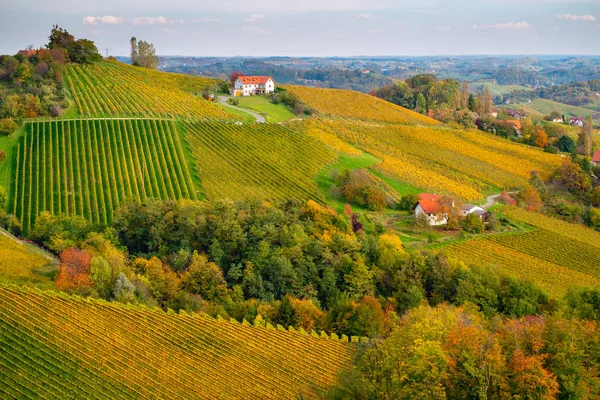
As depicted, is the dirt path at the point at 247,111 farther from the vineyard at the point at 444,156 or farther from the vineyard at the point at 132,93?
the vineyard at the point at 444,156

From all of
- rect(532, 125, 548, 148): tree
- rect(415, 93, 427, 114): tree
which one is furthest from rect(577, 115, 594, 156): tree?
rect(415, 93, 427, 114): tree

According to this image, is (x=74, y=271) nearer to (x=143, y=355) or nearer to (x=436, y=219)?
(x=143, y=355)

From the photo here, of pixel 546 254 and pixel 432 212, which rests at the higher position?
pixel 432 212

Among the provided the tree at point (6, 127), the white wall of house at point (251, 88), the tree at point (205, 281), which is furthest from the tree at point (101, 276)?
the white wall of house at point (251, 88)

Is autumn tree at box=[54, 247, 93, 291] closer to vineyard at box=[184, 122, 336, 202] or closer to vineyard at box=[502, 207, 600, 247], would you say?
vineyard at box=[184, 122, 336, 202]

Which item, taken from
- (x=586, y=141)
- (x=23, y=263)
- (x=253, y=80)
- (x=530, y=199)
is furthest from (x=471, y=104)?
(x=23, y=263)
